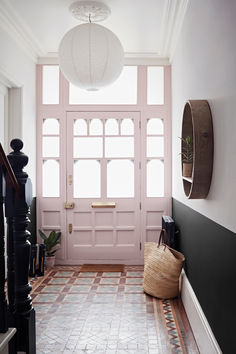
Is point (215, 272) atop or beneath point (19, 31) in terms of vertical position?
beneath

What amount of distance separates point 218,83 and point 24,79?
2.98 metres

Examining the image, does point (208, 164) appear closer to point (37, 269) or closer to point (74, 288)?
point (74, 288)

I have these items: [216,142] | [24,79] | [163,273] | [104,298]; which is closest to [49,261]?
[104,298]

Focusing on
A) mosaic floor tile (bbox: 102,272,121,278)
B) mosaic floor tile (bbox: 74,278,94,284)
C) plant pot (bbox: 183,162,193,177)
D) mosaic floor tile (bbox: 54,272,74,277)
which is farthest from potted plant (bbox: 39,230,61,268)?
plant pot (bbox: 183,162,193,177)

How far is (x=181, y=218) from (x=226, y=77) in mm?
2181

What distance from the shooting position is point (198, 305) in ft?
9.10

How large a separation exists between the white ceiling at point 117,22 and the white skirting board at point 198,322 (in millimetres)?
2571

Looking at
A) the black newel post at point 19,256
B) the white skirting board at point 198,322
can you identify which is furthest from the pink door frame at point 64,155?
the black newel post at point 19,256

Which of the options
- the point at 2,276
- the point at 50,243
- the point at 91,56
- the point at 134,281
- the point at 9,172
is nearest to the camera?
the point at 2,276

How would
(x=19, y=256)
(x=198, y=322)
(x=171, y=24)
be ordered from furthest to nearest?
(x=171, y=24) < (x=198, y=322) < (x=19, y=256)

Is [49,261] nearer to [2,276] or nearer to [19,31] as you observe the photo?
[19,31]

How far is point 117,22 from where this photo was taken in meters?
3.93

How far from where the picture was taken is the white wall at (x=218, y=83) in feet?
6.15

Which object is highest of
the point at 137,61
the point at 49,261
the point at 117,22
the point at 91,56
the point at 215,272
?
the point at 117,22
